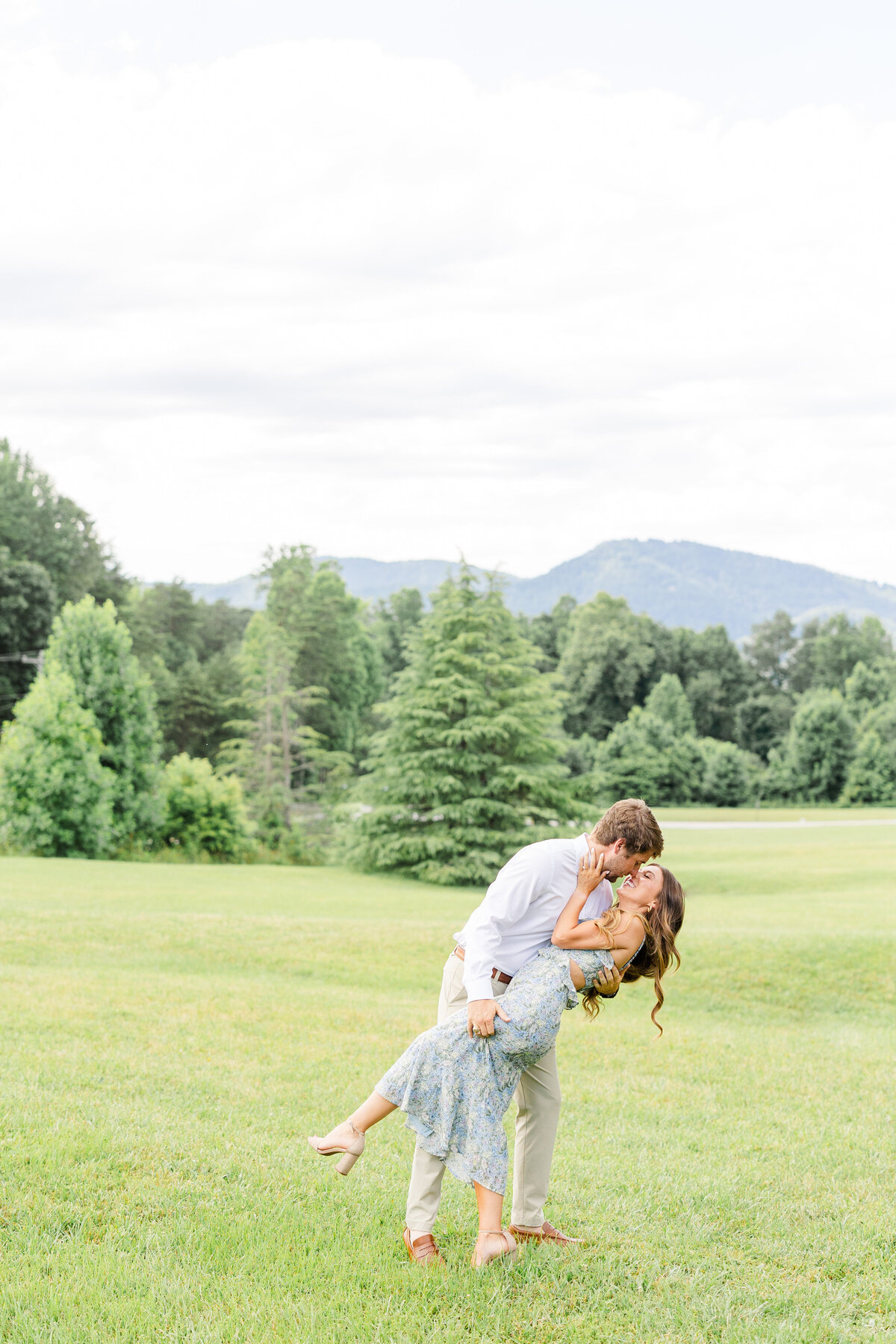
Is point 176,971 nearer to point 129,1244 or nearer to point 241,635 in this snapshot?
point 129,1244

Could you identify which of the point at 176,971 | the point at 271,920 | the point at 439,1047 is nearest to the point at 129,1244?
the point at 439,1047

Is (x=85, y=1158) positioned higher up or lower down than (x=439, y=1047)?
lower down

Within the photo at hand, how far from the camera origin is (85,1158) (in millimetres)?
5363

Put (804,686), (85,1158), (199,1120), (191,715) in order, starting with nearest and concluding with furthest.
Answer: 1. (85,1158)
2. (199,1120)
3. (191,715)
4. (804,686)

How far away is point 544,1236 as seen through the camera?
4.76 metres

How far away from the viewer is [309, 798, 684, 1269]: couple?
14.4ft

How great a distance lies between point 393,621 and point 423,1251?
8132 cm

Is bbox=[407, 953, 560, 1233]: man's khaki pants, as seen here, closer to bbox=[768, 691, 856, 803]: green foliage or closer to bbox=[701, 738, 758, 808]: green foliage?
bbox=[701, 738, 758, 808]: green foliage

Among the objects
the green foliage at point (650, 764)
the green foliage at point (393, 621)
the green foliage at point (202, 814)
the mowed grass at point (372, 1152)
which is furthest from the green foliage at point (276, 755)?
the green foliage at point (393, 621)

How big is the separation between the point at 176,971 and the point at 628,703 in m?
68.3

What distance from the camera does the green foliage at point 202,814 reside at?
106 ft

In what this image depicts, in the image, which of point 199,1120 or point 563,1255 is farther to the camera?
point 199,1120

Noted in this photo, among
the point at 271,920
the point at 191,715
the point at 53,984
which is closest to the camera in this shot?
the point at 53,984

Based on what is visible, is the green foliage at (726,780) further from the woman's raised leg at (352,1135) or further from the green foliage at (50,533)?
the woman's raised leg at (352,1135)
